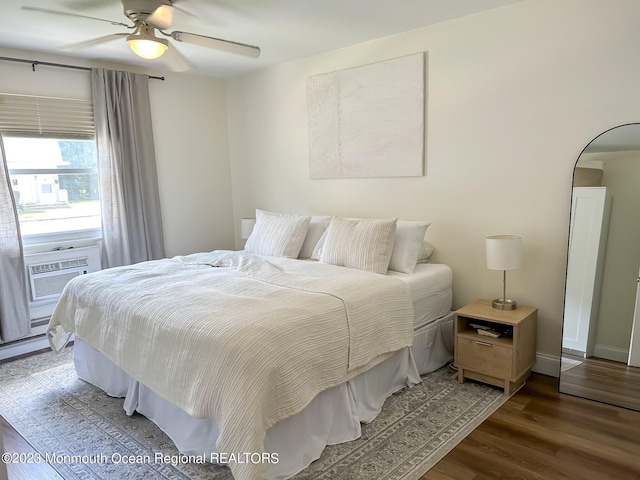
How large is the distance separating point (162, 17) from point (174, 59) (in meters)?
0.25

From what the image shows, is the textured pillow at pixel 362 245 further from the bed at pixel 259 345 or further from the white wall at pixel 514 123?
the white wall at pixel 514 123

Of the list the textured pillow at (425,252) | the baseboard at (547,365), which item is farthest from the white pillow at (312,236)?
the baseboard at (547,365)

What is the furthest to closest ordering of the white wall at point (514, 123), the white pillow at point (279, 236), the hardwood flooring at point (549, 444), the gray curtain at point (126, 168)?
1. the gray curtain at point (126, 168)
2. the white pillow at point (279, 236)
3. the white wall at point (514, 123)
4. the hardwood flooring at point (549, 444)

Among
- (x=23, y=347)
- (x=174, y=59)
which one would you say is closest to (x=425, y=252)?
(x=174, y=59)

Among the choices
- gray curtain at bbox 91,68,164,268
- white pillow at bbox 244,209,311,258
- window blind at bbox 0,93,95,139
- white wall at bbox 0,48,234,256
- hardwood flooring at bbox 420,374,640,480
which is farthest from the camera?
white wall at bbox 0,48,234,256

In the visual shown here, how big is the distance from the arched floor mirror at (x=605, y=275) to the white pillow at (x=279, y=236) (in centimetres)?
203

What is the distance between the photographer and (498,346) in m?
2.73

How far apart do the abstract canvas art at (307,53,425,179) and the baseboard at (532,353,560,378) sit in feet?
5.32

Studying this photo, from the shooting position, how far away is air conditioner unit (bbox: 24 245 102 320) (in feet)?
12.2

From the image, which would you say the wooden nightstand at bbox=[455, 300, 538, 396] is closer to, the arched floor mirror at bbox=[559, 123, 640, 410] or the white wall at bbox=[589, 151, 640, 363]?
the arched floor mirror at bbox=[559, 123, 640, 410]

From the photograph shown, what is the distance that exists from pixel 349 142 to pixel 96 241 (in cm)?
258

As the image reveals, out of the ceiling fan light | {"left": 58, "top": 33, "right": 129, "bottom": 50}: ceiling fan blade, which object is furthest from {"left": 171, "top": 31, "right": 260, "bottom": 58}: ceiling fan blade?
{"left": 58, "top": 33, "right": 129, "bottom": 50}: ceiling fan blade

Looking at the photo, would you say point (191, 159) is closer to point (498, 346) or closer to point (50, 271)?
point (50, 271)

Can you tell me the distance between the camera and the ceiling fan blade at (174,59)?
2.76 meters
